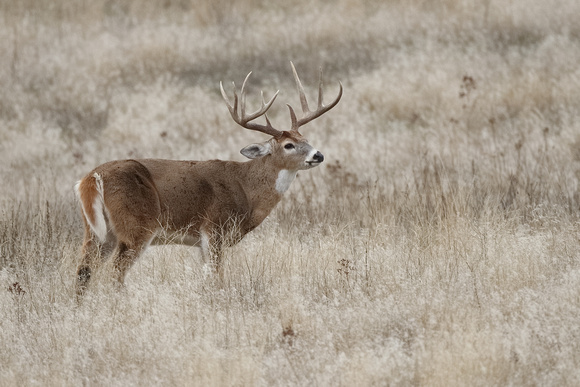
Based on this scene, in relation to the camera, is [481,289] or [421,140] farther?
[421,140]

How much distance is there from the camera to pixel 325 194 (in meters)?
10.2

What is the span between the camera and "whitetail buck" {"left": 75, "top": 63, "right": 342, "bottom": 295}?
23.2ft

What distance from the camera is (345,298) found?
650 cm

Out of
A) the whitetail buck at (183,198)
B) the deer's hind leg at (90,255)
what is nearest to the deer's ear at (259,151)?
the whitetail buck at (183,198)

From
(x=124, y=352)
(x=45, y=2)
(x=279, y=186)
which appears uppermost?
(x=45, y=2)

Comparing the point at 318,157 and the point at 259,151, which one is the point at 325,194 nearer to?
the point at 259,151

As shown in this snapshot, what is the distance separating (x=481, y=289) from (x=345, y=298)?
2.97ft

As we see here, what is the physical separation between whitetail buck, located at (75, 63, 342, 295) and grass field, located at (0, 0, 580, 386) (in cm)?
24

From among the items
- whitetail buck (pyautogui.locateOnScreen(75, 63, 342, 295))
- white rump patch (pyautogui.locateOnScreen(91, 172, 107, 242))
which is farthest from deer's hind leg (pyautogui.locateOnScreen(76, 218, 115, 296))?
white rump patch (pyautogui.locateOnScreen(91, 172, 107, 242))

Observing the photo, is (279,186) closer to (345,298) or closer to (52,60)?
(345,298)

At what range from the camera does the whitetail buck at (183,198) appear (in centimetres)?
707

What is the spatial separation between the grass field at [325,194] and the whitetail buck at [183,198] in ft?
0.78

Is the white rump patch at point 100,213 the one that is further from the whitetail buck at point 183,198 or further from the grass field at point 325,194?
the grass field at point 325,194

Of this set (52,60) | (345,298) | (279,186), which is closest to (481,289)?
(345,298)
